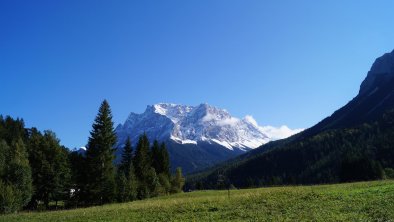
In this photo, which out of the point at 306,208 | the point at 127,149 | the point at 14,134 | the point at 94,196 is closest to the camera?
the point at 306,208

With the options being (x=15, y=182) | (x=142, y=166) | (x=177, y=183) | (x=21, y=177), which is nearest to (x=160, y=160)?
(x=177, y=183)

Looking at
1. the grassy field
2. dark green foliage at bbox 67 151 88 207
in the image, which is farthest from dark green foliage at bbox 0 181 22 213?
dark green foliage at bbox 67 151 88 207

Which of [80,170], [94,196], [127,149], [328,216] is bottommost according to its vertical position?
[328,216]

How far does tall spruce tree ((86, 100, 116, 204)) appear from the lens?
2776 inches

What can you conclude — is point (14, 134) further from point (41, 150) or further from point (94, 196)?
point (94, 196)

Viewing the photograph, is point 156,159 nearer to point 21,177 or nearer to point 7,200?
point 21,177

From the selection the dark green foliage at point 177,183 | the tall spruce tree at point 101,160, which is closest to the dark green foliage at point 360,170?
the dark green foliage at point 177,183

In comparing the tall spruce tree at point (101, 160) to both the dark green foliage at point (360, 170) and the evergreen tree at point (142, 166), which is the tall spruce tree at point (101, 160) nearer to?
the evergreen tree at point (142, 166)

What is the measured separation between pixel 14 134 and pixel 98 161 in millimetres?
64331

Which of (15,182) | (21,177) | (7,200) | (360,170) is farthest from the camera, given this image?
(360,170)

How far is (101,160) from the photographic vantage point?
7188 cm

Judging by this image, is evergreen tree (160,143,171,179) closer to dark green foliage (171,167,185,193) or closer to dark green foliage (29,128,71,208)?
dark green foliage (171,167,185,193)

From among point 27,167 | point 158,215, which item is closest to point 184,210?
point 158,215

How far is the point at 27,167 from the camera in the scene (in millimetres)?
62594
